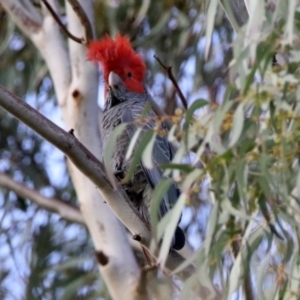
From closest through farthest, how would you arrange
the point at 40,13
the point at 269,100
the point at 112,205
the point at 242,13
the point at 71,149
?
the point at 269,100 → the point at 71,149 → the point at 112,205 → the point at 242,13 → the point at 40,13

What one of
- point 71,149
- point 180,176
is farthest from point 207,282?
point 71,149

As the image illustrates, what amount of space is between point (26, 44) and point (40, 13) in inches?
14.4

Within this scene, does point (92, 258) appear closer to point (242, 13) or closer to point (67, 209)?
point (67, 209)

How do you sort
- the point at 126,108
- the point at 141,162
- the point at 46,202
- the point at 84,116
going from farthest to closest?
the point at 46,202 → the point at 84,116 → the point at 126,108 → the point at 141,162

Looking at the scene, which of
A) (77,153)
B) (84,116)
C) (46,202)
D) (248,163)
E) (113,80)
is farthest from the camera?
(46,202)

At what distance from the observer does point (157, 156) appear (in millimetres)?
2557

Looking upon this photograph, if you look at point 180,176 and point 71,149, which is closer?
point 180,176

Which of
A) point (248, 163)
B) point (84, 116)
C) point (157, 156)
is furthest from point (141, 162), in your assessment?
point (248, 163)

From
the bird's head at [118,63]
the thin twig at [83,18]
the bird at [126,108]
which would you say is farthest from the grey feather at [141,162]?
the thin twig at [83,18]

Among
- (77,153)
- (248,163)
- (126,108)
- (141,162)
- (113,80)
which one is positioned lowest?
(248,163)

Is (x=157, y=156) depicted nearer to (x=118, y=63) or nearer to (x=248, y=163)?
(x=118, y=63)

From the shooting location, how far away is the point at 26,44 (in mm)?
3861

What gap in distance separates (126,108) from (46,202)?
23.8 inches

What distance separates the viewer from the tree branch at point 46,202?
3.15 m
